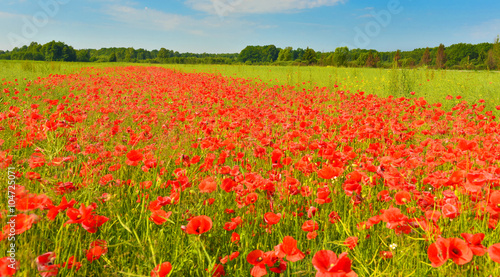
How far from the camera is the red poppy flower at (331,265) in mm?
841

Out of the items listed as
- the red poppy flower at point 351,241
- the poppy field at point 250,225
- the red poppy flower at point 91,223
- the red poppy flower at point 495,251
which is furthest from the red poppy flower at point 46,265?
the red poppy flower at point 495,251

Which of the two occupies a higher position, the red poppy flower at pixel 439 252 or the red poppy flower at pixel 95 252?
the red poppy flower at pixel 439 252

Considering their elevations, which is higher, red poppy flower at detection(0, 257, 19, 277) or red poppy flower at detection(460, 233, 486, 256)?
red poppy flower at detection(460, 233, 486, 256)

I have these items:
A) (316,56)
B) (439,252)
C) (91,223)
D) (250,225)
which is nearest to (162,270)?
(91,223)

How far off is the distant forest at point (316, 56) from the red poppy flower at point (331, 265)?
341 inches

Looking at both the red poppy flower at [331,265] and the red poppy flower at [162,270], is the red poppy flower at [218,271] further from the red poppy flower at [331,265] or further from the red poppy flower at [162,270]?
the red poppy flower at [331,265]

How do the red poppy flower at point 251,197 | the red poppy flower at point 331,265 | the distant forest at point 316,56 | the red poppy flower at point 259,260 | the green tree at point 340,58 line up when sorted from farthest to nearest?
the green tree at point 340,58 → the distant forest at point 316,56 → the red poppy flower at point 251,197 → the red poppy flower at point 259,260 → the red poppy flower at point 331,265

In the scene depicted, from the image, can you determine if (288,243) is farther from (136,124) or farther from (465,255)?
(136,124)

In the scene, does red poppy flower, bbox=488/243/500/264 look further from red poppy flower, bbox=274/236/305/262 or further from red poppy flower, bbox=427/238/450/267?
red poppy flower, bbox=274/236/305/262

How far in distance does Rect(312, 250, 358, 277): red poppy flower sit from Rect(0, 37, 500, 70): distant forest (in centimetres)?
865

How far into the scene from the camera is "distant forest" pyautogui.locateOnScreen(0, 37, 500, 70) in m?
23.1

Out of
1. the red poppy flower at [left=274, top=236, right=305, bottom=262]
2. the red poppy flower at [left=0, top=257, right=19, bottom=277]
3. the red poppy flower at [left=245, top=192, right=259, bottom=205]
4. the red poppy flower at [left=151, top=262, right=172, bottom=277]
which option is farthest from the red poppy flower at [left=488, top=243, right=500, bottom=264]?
the red poppy flower at [left=0, top=257, right=19, bottom=277]

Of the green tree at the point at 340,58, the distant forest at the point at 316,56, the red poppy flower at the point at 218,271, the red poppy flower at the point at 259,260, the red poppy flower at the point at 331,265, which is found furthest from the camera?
the green tree at the point at 340,58

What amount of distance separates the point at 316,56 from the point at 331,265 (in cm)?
7249
